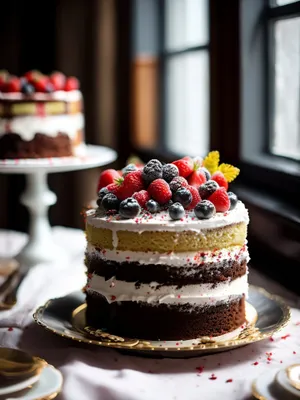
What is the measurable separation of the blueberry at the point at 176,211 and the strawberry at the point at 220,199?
80 mm

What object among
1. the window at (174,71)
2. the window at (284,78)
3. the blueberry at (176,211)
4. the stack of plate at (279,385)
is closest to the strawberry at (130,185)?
the blueberry at (176,211)

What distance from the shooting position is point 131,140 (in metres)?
3.82

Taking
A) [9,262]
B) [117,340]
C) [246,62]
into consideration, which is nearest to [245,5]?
[246,62]

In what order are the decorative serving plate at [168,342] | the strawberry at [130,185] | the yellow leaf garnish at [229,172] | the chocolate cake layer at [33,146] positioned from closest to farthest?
the decorative serving plate at [168,342] < the strawberry at [130,185] < the yellow leaf garnish at [229,172] < the chocolate cake layer at [33,146]

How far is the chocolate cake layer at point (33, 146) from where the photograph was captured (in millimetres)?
2447

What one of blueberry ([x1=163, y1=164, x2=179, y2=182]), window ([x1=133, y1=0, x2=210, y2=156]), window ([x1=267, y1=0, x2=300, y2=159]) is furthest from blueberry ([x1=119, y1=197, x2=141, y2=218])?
window ([x1=133, y1=0, x2=210, y2=156])

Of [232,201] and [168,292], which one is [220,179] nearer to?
[232,201]

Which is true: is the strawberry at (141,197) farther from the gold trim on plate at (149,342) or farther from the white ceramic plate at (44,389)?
the white ceramic plate at (44,389)

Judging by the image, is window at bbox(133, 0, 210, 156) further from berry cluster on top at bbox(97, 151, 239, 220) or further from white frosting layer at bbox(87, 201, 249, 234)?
white frosting layer at bbox(87, 201, 249, 234)

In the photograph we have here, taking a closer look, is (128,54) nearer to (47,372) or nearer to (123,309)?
(123,309)

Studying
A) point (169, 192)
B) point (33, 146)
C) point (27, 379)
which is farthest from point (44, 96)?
point (27, 379)

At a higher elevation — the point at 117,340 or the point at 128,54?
the point at 128,54

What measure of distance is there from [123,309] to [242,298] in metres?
0.26

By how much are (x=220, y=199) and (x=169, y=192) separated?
0.34 feet
